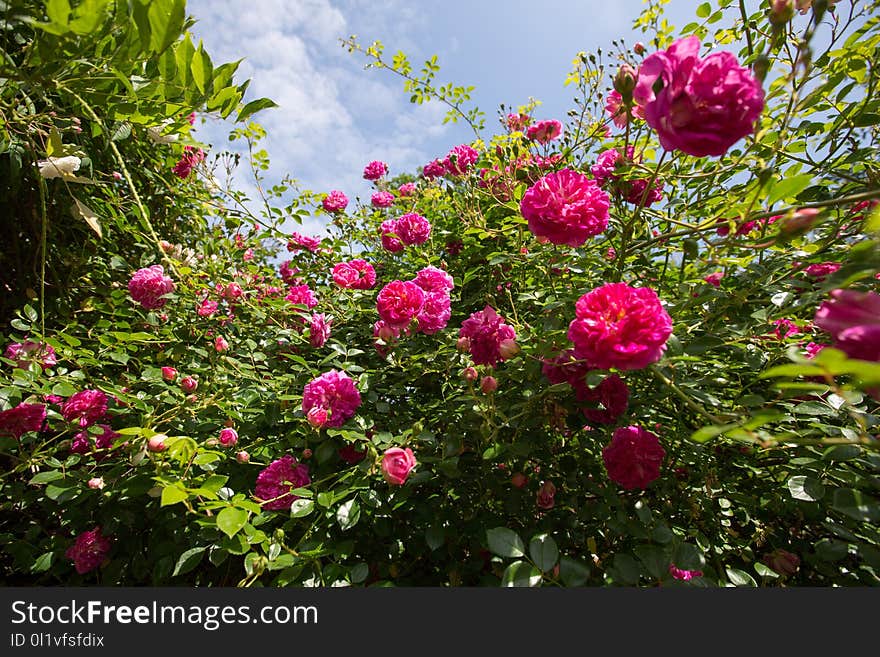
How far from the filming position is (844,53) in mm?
945

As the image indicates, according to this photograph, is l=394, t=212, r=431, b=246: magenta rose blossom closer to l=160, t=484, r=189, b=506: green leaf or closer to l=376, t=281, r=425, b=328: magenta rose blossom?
l=376, t=281, r=425, b=328: magenta rose blossom

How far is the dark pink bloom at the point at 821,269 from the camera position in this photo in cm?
93

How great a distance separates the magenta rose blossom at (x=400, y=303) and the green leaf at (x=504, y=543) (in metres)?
0.57

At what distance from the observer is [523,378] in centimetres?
98

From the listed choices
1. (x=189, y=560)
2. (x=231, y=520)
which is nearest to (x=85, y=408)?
(x=189, y=560)

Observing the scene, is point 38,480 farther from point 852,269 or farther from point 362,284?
point 852,269

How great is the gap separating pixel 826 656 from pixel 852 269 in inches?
23.2

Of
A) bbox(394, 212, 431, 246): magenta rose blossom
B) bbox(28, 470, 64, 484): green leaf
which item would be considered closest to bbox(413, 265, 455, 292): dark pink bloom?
bbox(394, 212, 431, 246): magenta rose blossom

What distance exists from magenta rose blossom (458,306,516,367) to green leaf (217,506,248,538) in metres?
0.54

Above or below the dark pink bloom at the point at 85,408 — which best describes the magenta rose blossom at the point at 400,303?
above

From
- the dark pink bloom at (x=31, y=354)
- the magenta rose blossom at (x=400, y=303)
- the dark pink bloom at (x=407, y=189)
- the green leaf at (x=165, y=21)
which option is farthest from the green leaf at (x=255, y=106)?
the dark pink bloom at (x=407, y=189)

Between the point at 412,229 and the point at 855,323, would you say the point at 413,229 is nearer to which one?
the point at 412,229

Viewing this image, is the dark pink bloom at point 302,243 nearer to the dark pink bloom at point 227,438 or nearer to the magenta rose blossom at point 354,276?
the magenta rose blossom at point 354,276

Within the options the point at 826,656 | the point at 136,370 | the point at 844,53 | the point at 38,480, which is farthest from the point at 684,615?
the point at 136,370
